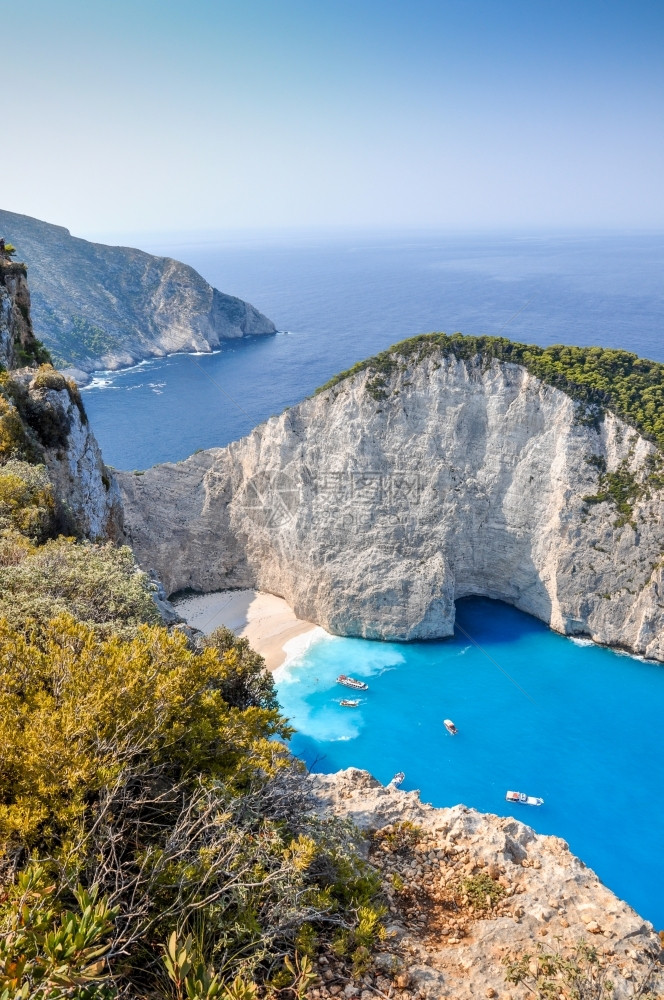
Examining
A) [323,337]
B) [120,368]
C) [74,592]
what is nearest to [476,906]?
[74,592]

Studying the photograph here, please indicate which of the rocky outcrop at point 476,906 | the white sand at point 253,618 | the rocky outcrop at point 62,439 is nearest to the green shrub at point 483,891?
the rocky outcrop at point 476,906

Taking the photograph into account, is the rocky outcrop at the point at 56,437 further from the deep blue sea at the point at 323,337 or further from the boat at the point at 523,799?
the deep blue sea at the point at 323,337

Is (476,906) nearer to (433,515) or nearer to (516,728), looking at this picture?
(516,728)

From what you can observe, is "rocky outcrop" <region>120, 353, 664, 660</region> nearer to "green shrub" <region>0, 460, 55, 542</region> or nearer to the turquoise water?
the turquoise water

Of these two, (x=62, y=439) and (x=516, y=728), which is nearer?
(x=62, y=439)

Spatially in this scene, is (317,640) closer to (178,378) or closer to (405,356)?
(405,356)

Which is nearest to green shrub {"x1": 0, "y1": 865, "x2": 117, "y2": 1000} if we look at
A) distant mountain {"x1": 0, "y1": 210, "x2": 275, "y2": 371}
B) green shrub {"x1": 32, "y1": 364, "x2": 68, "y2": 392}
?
green shrub {"x1": 32, "y1": 364, "x2": 68, "y2": 392}
